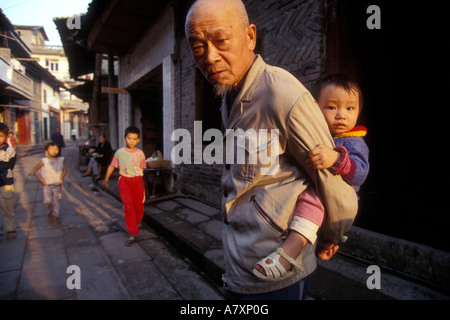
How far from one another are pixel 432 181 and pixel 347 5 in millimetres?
2608

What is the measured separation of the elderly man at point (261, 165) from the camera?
2.88 ft

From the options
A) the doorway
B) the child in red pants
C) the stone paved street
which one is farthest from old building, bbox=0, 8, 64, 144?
the child in red pants

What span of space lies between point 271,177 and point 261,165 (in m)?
0.06

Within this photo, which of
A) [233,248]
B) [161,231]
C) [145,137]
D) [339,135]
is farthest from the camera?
[145,137]

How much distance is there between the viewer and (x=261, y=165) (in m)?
0.94

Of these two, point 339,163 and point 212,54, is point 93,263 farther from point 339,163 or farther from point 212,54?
point 339,163

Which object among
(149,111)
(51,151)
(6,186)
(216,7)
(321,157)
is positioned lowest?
(6,186)

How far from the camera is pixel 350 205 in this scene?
89cm

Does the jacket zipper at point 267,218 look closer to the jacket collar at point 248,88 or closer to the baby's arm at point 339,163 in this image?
the baby's arm at point 339,163

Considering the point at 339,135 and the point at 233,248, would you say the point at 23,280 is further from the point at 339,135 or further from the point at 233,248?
the point at 339,135

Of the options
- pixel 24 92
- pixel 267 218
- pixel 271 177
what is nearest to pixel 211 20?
pixel 271 177

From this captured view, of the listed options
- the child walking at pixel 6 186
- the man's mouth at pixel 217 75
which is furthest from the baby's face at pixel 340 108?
the child walking at pixel 6 186
